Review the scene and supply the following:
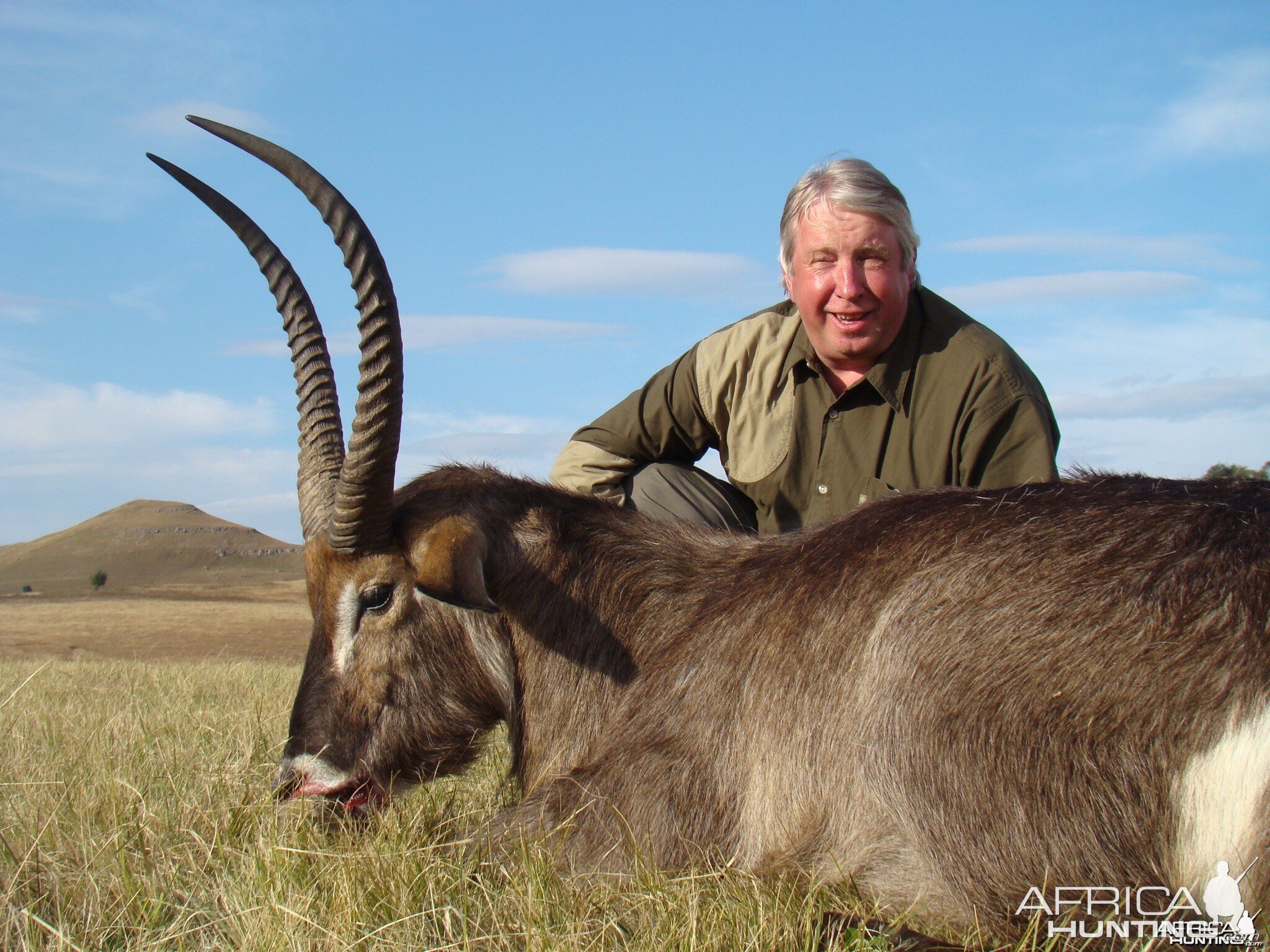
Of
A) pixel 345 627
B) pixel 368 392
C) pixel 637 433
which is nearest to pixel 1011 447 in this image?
pixel 637 433

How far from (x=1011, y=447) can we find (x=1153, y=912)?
216 centimetres

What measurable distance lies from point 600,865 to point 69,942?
1.30 metres

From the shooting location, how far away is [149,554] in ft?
262

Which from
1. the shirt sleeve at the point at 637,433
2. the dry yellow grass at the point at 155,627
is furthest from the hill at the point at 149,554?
the shirt sleeve at the point at 637,433

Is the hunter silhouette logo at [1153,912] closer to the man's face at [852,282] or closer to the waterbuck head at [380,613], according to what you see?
the waterbuck head at [380,613]

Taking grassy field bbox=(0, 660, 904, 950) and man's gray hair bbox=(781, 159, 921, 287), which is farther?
man's gray hair bbox=(781, 159, 921, 287)

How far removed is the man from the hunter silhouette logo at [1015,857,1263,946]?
1.88m

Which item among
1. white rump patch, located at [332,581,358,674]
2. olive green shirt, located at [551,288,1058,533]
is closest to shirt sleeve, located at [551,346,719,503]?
olive green shirt, located at [551,288,1058,533]

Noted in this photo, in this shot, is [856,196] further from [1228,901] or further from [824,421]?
[1228,901]

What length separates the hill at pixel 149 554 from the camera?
2731 inches

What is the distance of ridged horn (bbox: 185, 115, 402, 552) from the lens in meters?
3.42

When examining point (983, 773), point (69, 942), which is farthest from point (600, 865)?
point (69, 942)

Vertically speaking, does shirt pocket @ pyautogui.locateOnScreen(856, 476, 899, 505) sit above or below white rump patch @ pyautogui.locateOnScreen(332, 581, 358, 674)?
above

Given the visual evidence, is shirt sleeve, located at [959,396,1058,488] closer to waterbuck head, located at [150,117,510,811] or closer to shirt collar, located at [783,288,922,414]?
shirt collar, located at [783,288,922,414]
